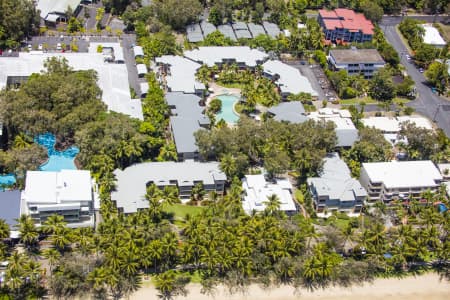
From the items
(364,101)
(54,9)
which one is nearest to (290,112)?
(364,101)

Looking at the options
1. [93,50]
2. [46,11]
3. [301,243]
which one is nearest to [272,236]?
[301,243]

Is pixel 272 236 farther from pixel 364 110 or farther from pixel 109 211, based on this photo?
pixel 364 110

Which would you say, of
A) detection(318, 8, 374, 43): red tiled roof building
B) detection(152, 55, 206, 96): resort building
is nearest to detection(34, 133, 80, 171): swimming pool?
detection(152, 55, 206, 96): resort building

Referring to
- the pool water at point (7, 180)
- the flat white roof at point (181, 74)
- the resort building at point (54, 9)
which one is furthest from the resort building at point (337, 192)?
the resort building at point (54, 9)

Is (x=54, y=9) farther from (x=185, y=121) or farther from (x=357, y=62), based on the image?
Result: (x=357, y=62)

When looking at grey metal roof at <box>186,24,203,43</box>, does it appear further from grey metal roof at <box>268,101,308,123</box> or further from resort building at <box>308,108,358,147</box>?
resort building at <box>308,108,358,147</box>

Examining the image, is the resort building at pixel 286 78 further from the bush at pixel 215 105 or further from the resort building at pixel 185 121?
the resort building at pixel 185 121
